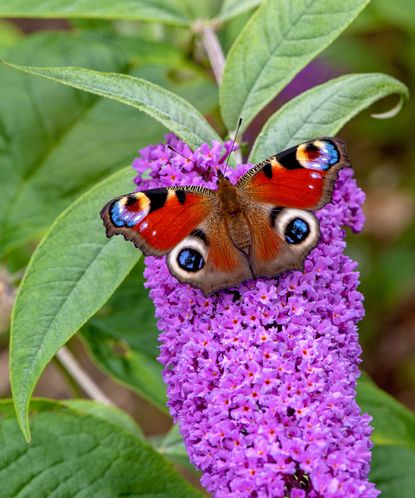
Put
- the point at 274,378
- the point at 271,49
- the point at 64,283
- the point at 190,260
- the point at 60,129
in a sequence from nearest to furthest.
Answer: the point at 274,378 → the point at 190,260 → the point at 64,283 → the point at 271,49 → the point at 60,129

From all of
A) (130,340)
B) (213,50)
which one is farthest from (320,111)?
(130,340)

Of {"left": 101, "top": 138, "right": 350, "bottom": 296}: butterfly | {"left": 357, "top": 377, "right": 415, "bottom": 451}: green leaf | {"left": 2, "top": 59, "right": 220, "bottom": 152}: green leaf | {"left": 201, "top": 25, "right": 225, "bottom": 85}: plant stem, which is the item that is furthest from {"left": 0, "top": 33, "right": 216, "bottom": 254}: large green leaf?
{"left": 357, "top": 377, "right": 415, "bottom": 451}: green leaf

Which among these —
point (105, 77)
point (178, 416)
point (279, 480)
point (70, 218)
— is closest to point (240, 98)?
point (105, 77)

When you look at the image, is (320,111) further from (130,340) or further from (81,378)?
(81,378)

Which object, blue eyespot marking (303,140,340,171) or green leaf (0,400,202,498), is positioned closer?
blue eyespot marking (303,140,340,171)

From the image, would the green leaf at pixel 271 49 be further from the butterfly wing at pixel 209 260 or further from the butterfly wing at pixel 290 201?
the butterfly wing at pixel 209 260

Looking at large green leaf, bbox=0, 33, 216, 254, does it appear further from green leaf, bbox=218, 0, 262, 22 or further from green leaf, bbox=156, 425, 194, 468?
green leaf, bbox=156, 425, 194, 468

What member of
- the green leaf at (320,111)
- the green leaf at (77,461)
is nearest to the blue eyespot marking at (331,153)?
the green leaf at (320,111)
